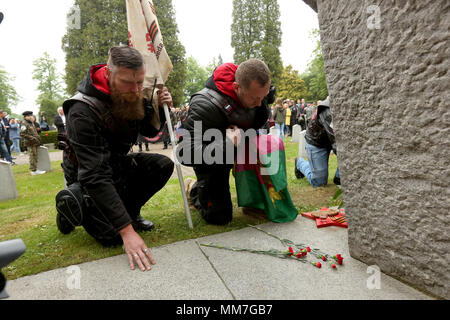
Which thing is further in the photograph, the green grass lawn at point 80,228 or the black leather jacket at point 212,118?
the black leather jacket at point 212,118

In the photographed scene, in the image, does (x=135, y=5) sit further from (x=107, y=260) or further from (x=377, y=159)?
(x=377, y=159)

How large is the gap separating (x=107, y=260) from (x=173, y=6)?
27.8 m

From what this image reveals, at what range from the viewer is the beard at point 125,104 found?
224cm

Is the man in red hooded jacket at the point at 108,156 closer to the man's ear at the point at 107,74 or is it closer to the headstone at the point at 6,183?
the man's ear at the point at 107,74

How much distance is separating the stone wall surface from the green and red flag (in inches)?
34.2

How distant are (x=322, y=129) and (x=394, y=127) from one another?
278 centimetres

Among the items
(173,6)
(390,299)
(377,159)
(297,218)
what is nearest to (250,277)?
(390,299)

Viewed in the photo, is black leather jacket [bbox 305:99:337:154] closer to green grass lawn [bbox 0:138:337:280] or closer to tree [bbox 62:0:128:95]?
green grass lawn [bbox 0:138:337:280]

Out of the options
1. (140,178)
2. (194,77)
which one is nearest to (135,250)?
(140,178)

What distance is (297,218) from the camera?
2.67 m

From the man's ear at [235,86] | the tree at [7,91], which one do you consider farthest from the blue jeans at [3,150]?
the tree at [7,91]

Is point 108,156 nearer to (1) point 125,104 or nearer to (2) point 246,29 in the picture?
(1) point 125,104

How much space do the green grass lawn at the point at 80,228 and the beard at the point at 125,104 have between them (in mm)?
1032

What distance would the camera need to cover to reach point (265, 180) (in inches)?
107
